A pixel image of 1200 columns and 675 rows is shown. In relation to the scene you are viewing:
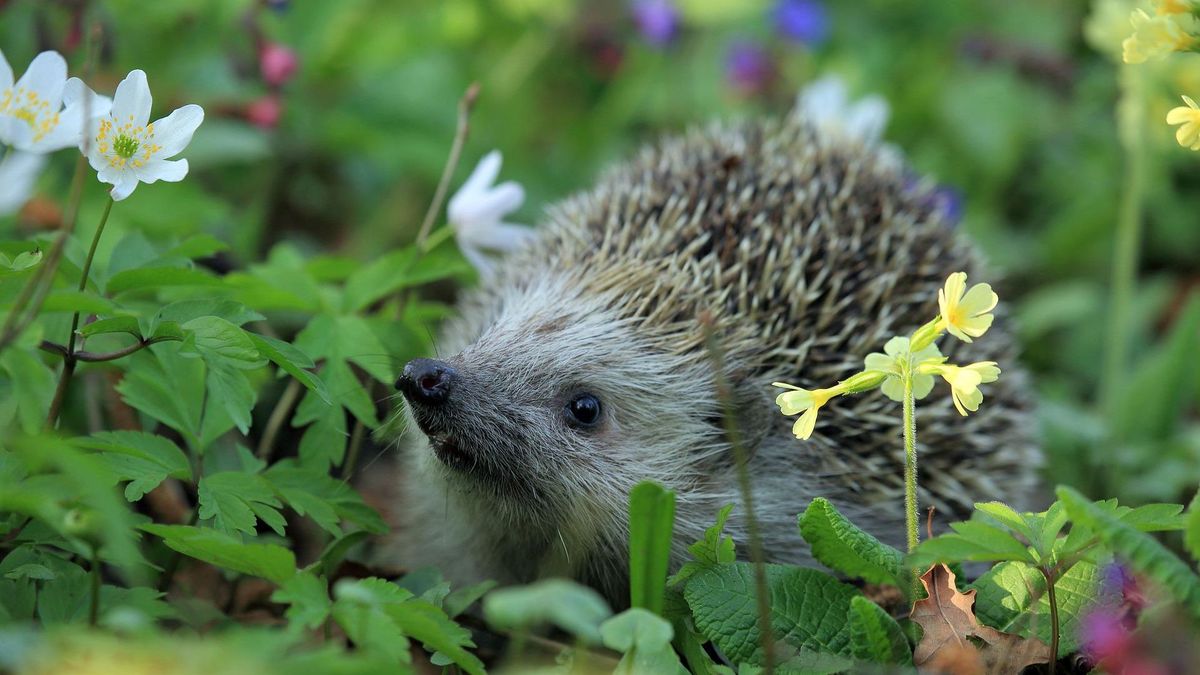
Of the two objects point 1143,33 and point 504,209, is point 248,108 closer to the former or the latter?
point 504,209

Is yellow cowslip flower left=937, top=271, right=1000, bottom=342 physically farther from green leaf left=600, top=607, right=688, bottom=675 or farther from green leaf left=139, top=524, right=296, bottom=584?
green leaf left=139, top=524, right=296, bottom=584

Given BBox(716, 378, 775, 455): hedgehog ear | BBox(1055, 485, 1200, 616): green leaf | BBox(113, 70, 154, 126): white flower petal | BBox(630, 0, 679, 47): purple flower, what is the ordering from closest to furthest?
BBox(1055, 485, 1200, 616): green leaf, BBox(113, 70, 154, 126): white flower petal, BBox(716, 378, 775, 455): hedgehog ear, BBox(630, 0, 679, 47): purple flower

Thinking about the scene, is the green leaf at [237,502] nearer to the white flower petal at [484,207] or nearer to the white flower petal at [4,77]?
the white flower petal at [4,77]

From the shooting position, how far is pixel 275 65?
12.1ft

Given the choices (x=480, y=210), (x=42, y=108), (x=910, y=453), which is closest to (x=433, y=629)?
(x=910, y=453)

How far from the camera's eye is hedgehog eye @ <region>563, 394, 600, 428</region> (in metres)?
2.53

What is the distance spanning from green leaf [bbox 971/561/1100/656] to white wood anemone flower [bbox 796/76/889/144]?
2144 mm

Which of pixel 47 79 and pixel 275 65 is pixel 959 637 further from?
pixel 275 65

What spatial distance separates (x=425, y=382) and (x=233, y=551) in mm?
572

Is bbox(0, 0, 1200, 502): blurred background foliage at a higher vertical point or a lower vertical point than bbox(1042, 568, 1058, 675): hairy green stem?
higher

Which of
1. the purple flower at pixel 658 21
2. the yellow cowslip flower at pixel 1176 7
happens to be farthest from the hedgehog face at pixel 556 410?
the purple flower at pixel 658 21

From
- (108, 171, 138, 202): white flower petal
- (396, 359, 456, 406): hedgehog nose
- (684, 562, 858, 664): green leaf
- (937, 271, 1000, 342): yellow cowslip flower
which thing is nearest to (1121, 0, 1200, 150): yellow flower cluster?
(937, 271, 1000, 342): yellow cowslip flower

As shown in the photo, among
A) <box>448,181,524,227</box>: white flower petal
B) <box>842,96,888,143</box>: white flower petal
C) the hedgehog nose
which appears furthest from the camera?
<box>842,96,888,143</box>: white flower petal

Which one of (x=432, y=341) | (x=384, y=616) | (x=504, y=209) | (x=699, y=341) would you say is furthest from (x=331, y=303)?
(x=384, y=616)
